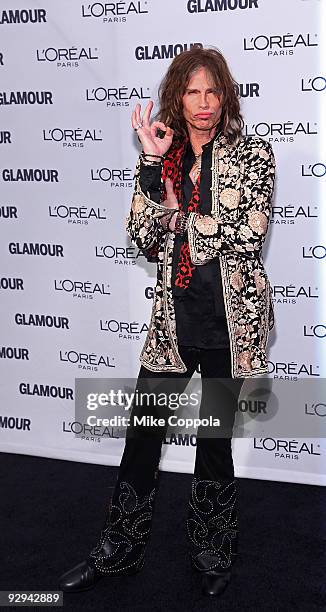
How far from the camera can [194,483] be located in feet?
10.7

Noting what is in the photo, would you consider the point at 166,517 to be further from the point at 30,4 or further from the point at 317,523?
the point at 30,4

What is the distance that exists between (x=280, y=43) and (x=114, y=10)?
0.85m

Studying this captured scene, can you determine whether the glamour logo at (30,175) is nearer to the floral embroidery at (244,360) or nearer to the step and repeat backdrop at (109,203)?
the step and repeat backdrop at (109,203)

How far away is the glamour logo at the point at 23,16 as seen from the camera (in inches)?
164

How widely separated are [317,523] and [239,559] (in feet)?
1.60

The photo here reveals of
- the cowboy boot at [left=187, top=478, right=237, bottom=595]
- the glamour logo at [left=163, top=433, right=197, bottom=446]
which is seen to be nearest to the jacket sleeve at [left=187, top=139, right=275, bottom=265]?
the cowboy boot at [left=187, top=478, right=237, bottom=595]

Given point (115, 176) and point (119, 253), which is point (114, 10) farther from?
point (119, 253)

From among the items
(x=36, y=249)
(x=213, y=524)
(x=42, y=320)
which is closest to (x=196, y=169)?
(x=213, y=524)

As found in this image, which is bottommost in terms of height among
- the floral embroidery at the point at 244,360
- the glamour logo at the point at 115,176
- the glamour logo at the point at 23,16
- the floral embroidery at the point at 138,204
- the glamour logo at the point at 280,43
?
the floral embroidery at the point at 244,360

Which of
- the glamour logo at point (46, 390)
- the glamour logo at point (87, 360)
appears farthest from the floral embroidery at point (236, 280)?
the glamour logo at point (46, 390)

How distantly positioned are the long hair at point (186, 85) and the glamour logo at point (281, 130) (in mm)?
786

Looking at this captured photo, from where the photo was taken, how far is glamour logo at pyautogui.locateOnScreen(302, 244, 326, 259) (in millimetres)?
3926

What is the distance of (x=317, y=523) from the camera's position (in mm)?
3766

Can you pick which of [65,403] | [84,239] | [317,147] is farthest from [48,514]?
[317,147]
